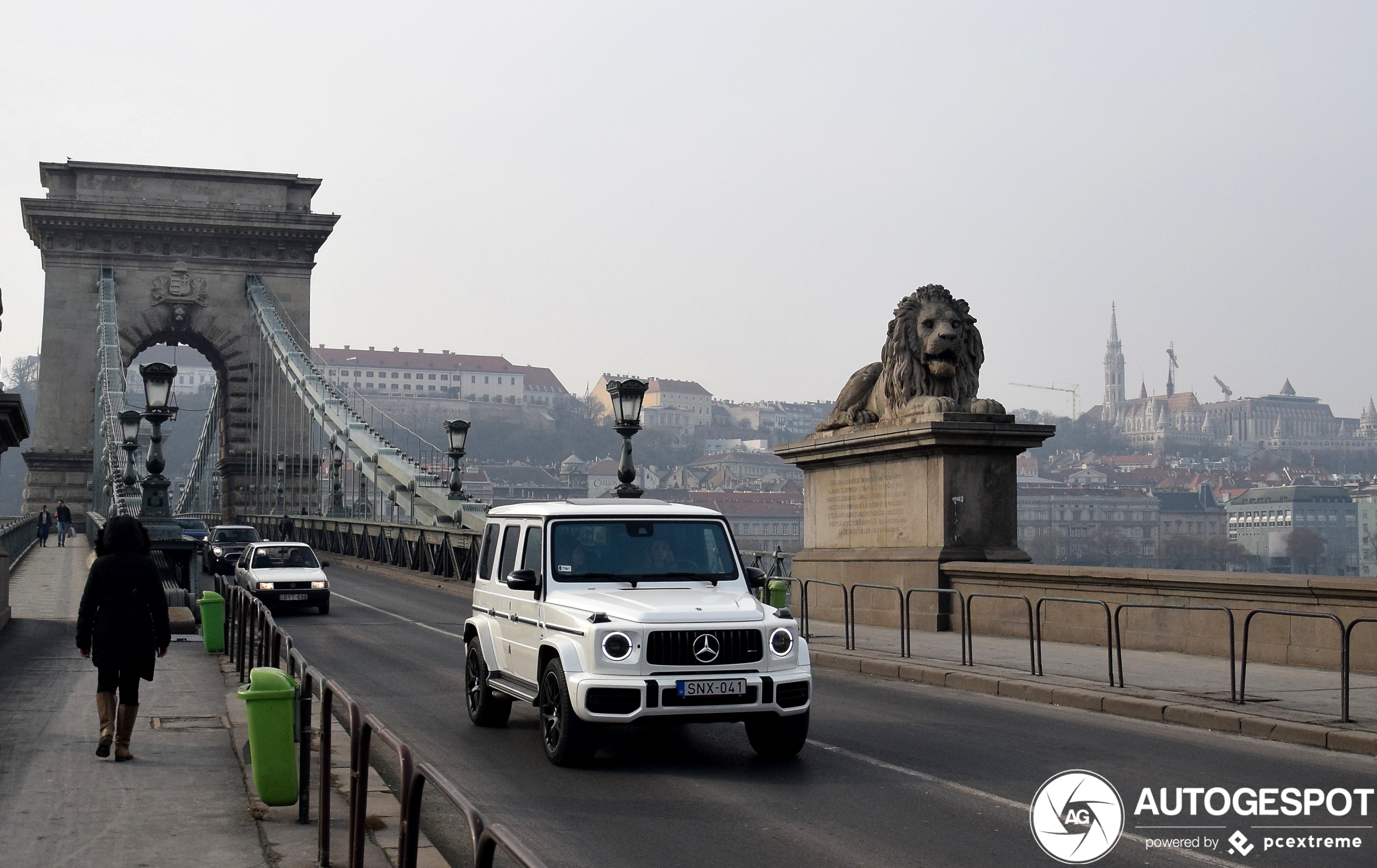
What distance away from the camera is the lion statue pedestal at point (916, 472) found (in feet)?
64.5

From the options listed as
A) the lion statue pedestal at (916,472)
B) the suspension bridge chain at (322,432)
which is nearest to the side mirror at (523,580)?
the lion statue pedestal at (916,472)

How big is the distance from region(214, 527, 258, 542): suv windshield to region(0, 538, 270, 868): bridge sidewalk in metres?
21.9

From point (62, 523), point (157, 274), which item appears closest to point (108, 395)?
point (62, 523)

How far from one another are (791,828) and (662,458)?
155645 millimetres

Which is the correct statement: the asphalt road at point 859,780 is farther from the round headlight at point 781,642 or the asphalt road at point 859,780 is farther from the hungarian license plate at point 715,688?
the round headlight at point 781,642

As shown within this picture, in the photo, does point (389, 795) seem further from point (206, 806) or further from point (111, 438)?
point (111, 438)

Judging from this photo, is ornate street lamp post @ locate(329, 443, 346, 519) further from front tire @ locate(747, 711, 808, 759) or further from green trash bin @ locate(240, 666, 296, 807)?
green trash bin @ locate(240, 666, 296, 807)

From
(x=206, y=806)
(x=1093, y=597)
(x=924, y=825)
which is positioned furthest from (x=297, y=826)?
(x=1093, y=597)

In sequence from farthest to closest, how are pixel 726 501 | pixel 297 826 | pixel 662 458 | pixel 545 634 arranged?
1. pixel 662 458
2. pixel 726 501
3. pixel 545 634
4. pixel 297 826

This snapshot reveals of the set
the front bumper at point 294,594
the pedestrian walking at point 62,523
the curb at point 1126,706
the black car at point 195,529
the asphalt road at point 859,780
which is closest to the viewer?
the asphalt road at point 859,780

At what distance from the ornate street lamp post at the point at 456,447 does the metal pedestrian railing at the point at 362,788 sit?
23.7 metres

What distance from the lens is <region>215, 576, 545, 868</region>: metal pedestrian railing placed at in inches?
171

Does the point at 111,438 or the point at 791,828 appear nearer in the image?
the point at 791,828

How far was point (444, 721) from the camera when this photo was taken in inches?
463
